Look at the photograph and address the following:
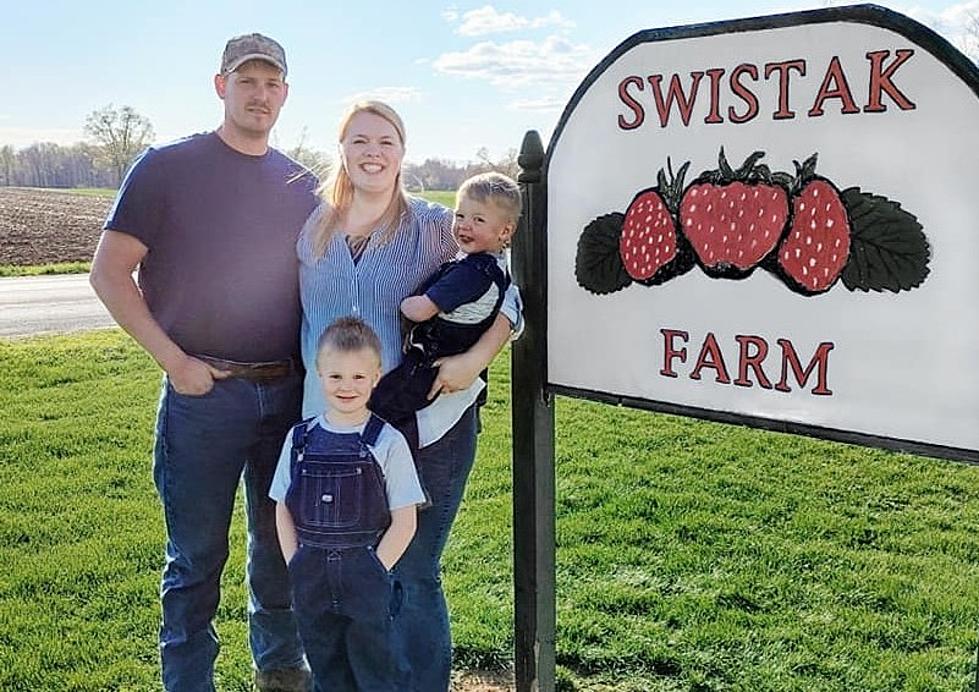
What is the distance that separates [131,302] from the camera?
2.55 metres

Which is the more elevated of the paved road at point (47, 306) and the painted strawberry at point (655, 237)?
the painted strawberry at point (655, 237)

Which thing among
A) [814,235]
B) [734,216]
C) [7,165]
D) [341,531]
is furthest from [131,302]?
[7,165]

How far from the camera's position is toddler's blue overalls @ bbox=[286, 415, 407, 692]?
92.7 inches

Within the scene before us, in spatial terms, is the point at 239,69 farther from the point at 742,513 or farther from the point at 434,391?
the point at 742,513

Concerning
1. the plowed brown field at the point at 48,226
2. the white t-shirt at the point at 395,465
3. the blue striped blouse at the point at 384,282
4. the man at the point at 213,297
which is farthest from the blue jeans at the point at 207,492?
the plowed brown field at the point at 48,226

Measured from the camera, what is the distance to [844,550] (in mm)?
4309

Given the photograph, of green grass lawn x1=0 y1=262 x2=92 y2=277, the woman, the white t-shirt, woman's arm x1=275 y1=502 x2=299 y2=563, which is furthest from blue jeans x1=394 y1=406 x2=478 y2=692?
green grass lawn x1=0 y1=262 x2=92 y2=277

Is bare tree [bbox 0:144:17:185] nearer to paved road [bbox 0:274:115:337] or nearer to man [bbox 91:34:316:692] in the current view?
paved road [bbox 0:274:115:337]

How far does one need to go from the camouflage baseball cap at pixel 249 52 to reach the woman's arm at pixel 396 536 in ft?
3.92

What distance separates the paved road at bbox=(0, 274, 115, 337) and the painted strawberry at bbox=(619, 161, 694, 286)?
9.23 m

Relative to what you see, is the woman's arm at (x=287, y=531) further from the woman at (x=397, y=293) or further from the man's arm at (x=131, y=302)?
the man's arm at (x=131, y=302)

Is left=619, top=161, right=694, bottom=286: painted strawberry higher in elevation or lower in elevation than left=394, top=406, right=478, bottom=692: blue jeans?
higher

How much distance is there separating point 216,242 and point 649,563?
2378mm

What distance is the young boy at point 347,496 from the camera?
2.33 meters
